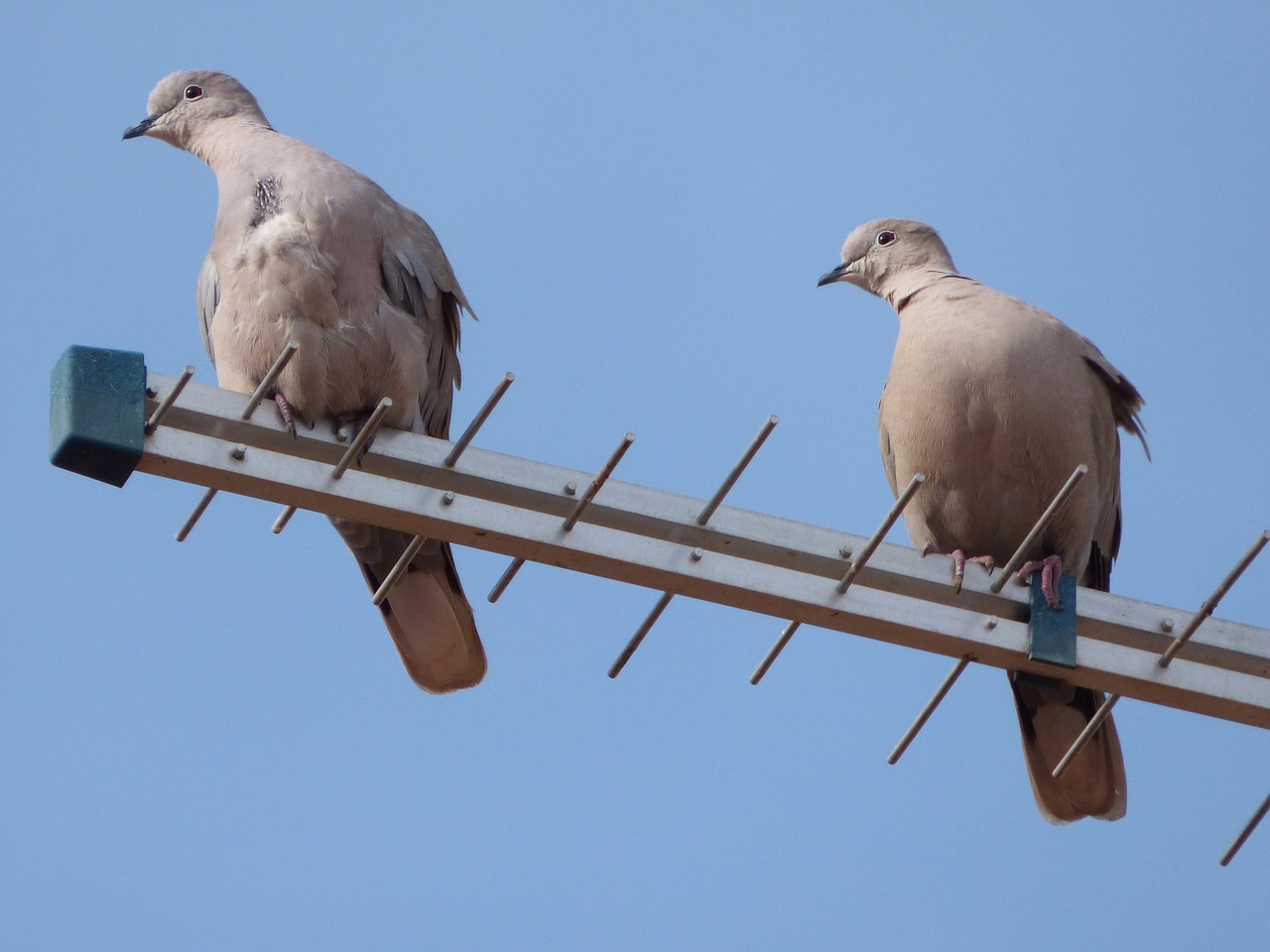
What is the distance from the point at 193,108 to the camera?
672 centimetres

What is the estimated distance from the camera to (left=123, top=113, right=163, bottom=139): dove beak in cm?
683

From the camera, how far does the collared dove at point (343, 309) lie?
5.53 meters

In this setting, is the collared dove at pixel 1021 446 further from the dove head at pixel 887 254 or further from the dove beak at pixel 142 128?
the dove beak at pixel 142 128

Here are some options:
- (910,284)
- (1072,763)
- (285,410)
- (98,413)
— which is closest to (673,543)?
(98,413)

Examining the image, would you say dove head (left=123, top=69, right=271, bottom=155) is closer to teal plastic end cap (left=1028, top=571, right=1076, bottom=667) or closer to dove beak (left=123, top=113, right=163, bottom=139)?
dove beak (left=123, top=113, right=163, bottom=139)

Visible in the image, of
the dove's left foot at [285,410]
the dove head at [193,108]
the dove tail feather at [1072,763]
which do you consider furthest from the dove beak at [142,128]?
the dove tail feather at [1072,763]

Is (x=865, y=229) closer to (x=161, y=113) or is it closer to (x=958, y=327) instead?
(x=958, y=327)

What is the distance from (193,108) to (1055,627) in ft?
13.5

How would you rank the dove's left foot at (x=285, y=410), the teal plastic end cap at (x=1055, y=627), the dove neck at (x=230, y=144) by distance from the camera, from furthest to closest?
the dove neck at (x=230, y=144) → the dove's left foot at (x=285, y=410) → the teal plastic end cap at (x=1055, y=627)

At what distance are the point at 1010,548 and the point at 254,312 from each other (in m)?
2.65

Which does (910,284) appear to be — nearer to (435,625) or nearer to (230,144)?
(435,625)

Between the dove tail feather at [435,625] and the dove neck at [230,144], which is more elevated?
the dove neck at [230,144]

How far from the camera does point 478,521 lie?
3.67 meters

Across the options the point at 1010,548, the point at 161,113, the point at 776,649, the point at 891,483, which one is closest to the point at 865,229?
the point at 891,483
